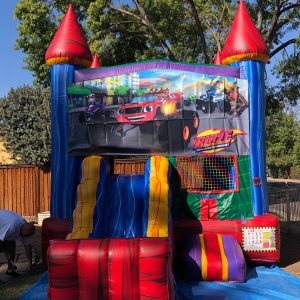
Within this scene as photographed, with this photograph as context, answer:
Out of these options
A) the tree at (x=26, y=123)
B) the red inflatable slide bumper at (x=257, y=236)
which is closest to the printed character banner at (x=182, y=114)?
the red inflatable slide bumper at (x=257, y=236)

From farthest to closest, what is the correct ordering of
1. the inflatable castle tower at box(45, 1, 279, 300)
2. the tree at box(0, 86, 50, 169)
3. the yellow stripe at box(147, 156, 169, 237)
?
the tree at box(0, 86, 50, 169), the inflatable castle tower at box(45, 1, 279, 300), the yellow stripe at box(147, 156, 169, 237)

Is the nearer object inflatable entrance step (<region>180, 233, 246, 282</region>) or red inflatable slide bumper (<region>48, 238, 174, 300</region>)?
red inflatable slide bumper (<region>48, 238, 174, 300</region>)

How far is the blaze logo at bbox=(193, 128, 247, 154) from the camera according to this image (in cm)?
700

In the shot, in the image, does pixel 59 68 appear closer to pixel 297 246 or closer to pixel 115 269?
pixel 115 269

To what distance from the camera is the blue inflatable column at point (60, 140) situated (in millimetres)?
7031

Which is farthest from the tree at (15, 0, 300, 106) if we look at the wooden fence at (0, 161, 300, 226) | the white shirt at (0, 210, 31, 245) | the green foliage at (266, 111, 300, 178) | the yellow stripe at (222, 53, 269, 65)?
the green foliage at (266, 111, 300, 178)

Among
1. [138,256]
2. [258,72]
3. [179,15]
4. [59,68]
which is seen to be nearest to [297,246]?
[258,72]

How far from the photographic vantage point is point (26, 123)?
43.3ft

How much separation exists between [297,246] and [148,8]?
32.5 feet

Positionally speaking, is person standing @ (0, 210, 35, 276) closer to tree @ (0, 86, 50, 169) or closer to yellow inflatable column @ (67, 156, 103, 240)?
yellow inflatable column @ (67, 156, 103, 240)

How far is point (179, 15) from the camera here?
1500 cm

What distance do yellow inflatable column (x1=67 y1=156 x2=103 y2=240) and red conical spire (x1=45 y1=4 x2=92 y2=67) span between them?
182cm

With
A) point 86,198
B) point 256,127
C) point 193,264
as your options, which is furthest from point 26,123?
point 193,264

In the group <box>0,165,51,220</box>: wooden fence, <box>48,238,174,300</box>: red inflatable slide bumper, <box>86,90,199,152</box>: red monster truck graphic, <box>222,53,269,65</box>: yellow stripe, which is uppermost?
<box>222,53,269,65</box>: yellow stripe
